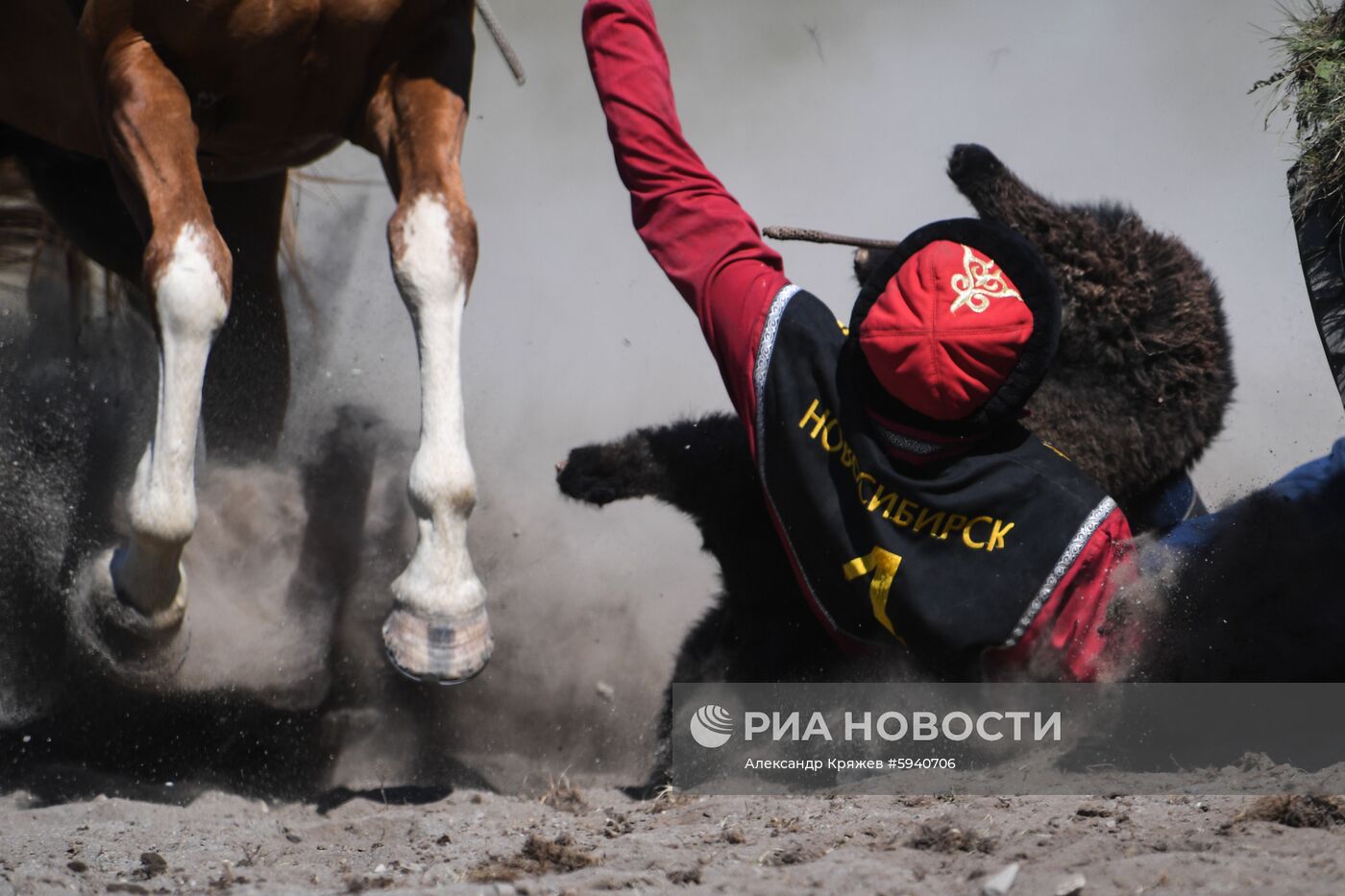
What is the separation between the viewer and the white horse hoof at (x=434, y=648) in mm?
2793

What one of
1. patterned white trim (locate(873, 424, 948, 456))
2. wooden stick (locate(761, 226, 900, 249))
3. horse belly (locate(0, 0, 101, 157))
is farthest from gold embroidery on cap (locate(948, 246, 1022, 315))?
horse belly (locate(0, 0, 101, 157))

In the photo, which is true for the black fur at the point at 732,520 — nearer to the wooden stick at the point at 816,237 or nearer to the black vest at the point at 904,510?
the black vest at the point at 904,510

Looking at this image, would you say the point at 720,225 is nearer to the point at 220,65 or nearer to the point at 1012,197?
the point at 1012,197

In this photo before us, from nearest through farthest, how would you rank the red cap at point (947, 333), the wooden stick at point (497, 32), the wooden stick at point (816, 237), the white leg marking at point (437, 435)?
1. the red cap at point (947, 333)
2. the white leg marking at point (437, 435)
3. the wooden stick at point (816, 237)
4. the wooden stick at point (497, 32)

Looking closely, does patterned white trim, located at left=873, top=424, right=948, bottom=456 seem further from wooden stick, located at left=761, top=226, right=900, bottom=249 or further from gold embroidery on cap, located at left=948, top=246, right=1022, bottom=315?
wooden stick, located at left=761, top=226, right=900, bottom=249

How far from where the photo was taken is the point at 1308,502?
271 centimetres

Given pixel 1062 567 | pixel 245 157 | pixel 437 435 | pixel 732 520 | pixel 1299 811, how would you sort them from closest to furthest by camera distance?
pixel 1299 811 < pixel 1062 567 < pixel 437 435 < pixel 732 520 < pixel 245 157

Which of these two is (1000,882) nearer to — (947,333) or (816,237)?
(947,333)

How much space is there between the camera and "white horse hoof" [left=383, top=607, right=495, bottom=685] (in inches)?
110

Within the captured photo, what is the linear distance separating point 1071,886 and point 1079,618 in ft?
2.34

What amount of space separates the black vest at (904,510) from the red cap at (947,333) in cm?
14

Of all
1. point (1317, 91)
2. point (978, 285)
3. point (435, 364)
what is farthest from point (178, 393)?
point (1317, 91)

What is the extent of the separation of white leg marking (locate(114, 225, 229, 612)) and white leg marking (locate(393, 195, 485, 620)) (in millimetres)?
394

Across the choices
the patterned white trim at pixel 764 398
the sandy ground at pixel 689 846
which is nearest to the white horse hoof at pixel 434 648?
the sandy ground at pixel 689 846
